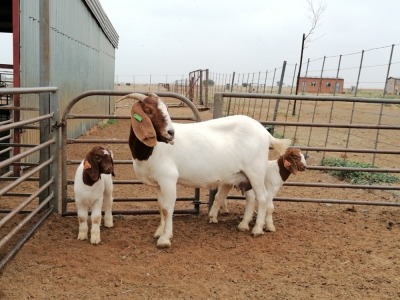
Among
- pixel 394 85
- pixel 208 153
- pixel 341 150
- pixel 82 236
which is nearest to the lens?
pixel 82 236

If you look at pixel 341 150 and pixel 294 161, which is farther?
pixel 341 150

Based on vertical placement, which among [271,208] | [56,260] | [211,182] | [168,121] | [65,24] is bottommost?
[56,260]

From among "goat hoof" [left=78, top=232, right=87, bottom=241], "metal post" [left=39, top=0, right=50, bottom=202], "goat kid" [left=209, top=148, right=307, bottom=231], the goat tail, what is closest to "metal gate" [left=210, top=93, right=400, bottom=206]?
the goat tail

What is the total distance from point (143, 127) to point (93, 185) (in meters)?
0.90

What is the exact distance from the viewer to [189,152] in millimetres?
4652

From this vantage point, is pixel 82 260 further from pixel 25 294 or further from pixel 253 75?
pixel 253 75

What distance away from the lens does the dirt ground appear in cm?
360

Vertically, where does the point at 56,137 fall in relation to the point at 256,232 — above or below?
above

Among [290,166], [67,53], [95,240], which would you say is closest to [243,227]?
[290,166]

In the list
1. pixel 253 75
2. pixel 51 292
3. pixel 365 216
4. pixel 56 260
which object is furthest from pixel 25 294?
pixel 253 75

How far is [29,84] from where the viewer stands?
25.6ft

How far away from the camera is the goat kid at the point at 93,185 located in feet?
14.1

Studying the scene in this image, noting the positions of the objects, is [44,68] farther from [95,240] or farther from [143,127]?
[95,240]

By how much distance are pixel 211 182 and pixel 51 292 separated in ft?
6.59
